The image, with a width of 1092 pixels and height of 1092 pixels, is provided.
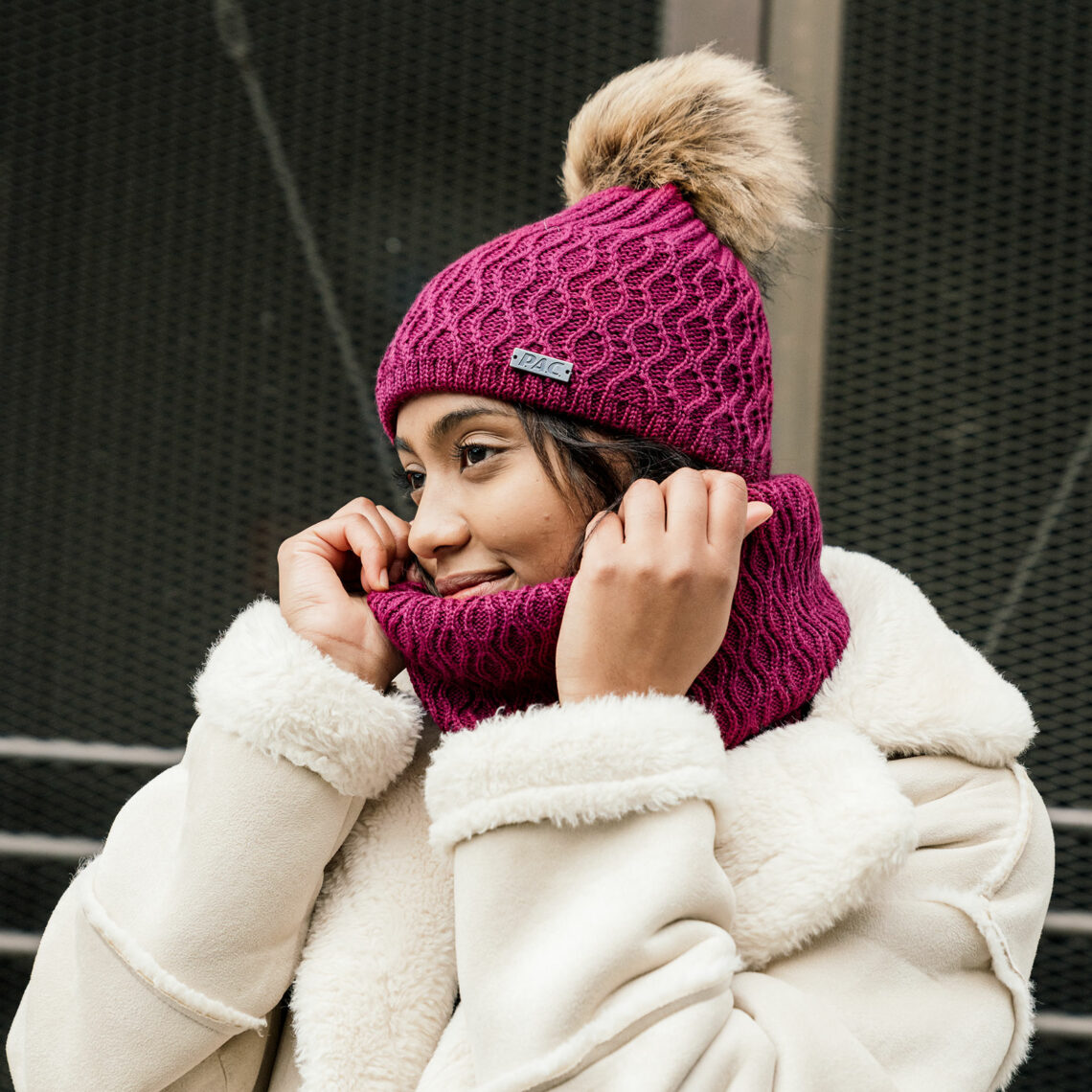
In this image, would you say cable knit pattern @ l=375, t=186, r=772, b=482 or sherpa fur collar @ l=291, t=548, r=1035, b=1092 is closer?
sherpa fur collar @ l=291, t=548, r=1035, b=1092

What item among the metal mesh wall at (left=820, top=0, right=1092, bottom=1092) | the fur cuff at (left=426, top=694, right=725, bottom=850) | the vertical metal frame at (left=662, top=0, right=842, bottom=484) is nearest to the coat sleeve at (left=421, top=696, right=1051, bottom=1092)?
the fur cuff at (left=426, top=694, right=725, bottom=850)

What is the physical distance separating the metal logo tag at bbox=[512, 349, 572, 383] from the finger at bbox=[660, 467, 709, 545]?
0.13m

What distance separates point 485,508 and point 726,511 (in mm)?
182

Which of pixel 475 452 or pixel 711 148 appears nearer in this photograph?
pixel 475 452

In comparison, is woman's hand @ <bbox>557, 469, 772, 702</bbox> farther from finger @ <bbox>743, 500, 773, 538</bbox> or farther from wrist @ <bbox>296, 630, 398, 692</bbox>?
wrist @ <bbox>296, 630, 398, 692</bbox>

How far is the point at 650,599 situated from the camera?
2.23 feet

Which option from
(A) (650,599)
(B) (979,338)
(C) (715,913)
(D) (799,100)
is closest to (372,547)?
(A) (650,599)

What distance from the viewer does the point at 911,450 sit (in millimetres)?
2104

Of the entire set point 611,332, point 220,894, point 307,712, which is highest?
point 611,332

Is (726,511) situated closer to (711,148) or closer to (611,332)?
(611,332)

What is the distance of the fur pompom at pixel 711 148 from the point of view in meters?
0.94

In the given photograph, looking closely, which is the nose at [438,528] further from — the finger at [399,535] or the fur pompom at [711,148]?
the fur pompom at [711,148]

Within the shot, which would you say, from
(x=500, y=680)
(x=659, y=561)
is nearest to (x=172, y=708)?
(x=500, y=680)

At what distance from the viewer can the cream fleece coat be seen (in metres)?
0.62
